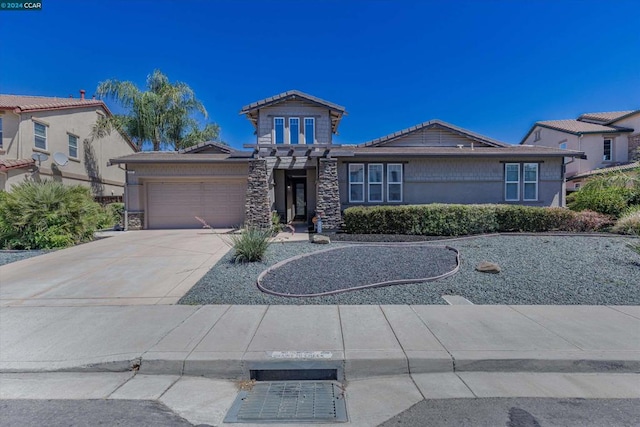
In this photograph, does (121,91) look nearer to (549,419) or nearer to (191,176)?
(191,176)

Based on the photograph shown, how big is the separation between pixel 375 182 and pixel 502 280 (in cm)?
865

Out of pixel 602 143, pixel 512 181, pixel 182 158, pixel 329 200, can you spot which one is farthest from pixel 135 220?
pixel 602 143

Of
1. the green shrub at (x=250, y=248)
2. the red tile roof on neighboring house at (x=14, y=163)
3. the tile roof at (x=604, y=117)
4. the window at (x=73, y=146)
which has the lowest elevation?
the green shrub at (x=250, y=248)

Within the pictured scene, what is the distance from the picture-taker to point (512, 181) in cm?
1471

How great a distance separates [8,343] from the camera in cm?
420

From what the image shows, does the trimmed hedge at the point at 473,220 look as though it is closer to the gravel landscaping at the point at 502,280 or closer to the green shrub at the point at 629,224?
the green shrub at the point at 629,224

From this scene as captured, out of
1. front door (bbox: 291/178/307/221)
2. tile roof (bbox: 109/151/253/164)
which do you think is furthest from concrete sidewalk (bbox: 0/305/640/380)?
front door (bbox: 291/178/307/221)

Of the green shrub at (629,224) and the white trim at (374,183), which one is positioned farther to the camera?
the white trim at (374,183)

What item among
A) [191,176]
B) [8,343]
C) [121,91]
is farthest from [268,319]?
[121,91]

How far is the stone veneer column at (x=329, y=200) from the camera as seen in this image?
43.2 ft

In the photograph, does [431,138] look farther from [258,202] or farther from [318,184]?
[258,202]

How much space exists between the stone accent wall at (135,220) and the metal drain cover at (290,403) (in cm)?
1444

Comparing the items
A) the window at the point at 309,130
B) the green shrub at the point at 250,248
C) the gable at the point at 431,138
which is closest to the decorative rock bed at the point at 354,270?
the green shrub at the point at 250,248

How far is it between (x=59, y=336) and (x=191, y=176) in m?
11.9
